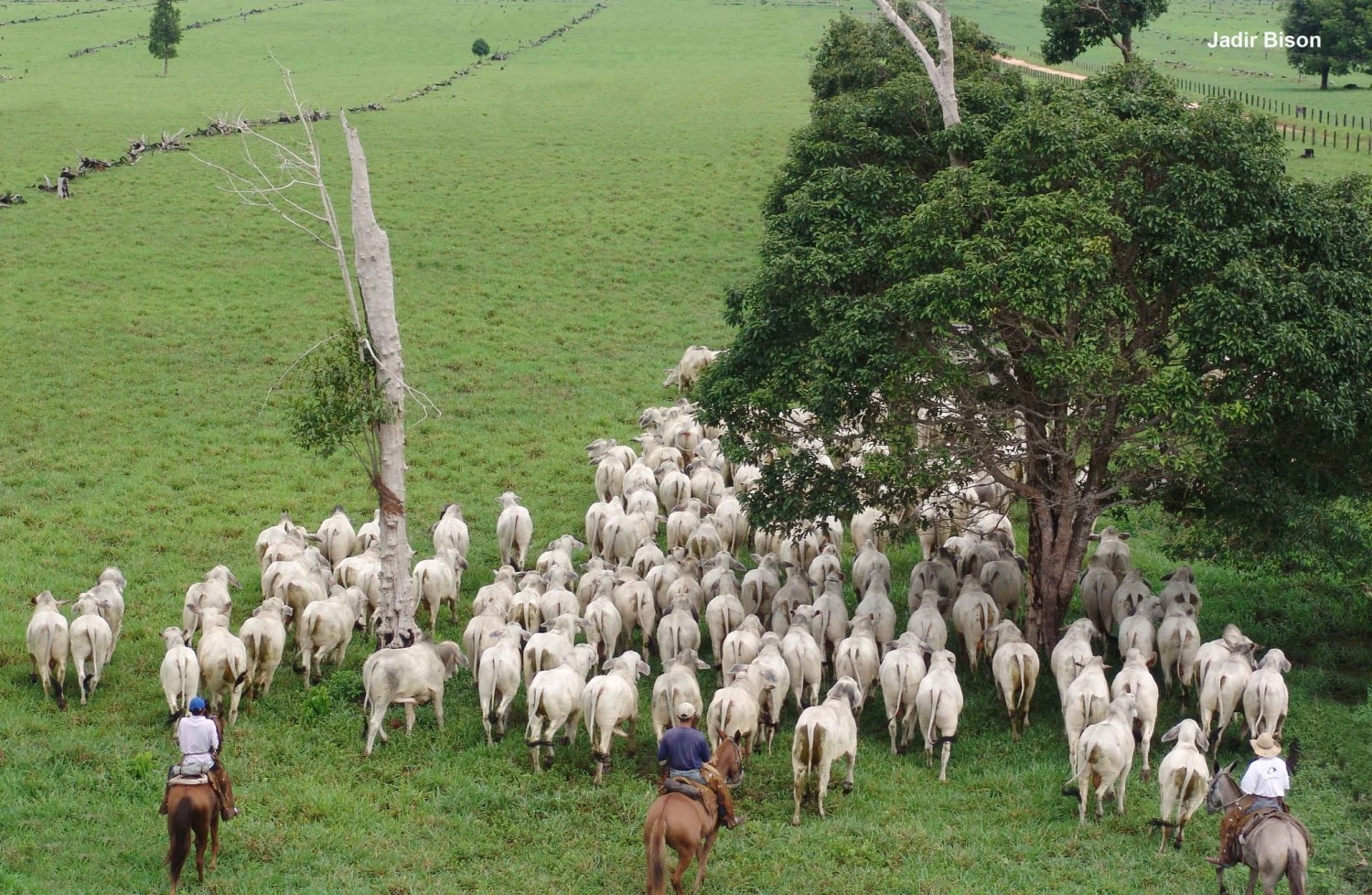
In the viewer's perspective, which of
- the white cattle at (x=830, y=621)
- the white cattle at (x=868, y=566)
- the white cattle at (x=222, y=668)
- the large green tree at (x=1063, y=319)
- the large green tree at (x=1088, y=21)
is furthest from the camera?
the large green tree at (x=1088, y=21)

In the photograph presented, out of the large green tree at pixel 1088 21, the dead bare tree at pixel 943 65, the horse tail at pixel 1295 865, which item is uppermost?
the large green tree at pixel 1088 21

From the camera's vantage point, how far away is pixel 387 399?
17.1 m

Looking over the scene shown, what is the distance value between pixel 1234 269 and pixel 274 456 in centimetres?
1813

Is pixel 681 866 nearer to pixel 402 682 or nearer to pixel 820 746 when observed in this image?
pixel 820 746

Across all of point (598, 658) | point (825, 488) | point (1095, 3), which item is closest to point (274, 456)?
point (598, 658)

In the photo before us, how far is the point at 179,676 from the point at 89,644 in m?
1.69

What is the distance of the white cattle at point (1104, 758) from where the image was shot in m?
14.3

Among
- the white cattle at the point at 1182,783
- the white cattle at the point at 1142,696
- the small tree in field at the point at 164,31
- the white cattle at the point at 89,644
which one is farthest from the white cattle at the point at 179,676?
the small tree in field at the point at 164,31

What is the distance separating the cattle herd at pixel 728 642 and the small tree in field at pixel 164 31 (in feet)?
197

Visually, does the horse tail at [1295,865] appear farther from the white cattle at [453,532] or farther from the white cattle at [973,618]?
the white cattle at [453,532]

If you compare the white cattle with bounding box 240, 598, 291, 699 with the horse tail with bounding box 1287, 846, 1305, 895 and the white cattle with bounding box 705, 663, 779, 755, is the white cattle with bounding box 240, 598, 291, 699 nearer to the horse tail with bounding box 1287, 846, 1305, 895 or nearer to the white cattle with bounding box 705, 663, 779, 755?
the white cattle with bounding box 705, 663, 779, 755

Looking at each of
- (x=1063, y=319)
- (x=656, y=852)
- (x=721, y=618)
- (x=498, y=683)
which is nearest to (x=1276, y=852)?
(x=656, y=852)

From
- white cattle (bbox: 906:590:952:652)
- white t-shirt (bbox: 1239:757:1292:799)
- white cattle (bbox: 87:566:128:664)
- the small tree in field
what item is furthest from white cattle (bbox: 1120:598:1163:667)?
the small tree in field

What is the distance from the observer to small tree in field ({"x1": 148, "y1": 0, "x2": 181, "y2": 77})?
239ft
